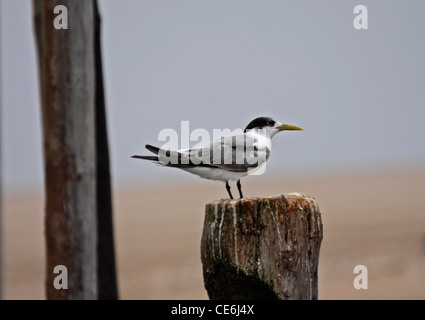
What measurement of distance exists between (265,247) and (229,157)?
877 millimetres

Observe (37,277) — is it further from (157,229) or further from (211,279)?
(211,279)

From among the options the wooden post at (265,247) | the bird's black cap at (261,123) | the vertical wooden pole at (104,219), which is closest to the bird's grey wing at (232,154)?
the bird's black cap at (261,123)

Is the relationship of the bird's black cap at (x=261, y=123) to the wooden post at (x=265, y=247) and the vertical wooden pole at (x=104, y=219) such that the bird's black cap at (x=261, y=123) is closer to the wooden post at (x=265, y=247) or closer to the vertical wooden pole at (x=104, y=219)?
the wooden post at (x=265, y=247)

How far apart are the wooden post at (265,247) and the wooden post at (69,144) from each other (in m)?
1.73

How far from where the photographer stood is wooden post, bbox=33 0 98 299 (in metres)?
4.93

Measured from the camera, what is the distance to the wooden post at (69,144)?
16.2 ft

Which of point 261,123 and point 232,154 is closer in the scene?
point 232,154

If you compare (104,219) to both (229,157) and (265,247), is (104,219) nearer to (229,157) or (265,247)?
(229,157)

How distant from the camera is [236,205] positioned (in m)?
3.58

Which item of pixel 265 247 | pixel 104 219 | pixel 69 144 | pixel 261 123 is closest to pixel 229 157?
pixel 261 123

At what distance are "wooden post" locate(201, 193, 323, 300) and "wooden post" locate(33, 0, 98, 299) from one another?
1730mm

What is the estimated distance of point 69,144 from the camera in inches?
195
